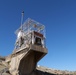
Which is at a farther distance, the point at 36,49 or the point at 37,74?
the point at 37,74

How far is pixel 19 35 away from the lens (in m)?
33.9

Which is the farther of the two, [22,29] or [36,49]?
[22,29]

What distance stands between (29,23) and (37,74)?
989 cm

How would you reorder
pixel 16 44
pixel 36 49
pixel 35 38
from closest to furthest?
pixel 36 49
pixel 35 38
pixel 16 44

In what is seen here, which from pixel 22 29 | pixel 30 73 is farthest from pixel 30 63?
pixel 22 29

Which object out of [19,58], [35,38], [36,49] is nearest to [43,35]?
[35,38]

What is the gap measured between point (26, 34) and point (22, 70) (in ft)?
22.8

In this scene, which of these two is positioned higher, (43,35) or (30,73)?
(43,35)

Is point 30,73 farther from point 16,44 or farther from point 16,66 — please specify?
point 16,44

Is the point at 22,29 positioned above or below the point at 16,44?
above

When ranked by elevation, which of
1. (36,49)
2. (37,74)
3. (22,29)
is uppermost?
(22,29)

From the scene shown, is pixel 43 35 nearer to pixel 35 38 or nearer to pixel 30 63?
pixel 35 38

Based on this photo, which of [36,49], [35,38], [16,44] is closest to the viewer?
[36,49]

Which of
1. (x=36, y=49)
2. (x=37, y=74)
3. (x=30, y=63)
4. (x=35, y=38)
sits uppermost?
(x=35, y=38)
